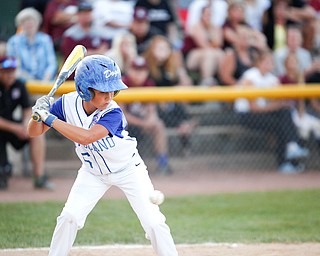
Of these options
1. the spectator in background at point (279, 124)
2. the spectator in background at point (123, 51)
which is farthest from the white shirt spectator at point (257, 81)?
the spectator in background at point (123, 51)

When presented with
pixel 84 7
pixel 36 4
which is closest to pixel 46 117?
pixel 84 7

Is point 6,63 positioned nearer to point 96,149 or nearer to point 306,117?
point 96,149

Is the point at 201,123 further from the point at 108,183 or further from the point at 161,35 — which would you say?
the point at 108,183

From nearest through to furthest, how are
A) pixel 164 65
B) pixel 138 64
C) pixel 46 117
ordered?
pixel 46 117, pixel 138 64, pixel 164 65

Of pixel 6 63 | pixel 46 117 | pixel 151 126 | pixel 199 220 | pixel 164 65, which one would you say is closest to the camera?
pixel 46 117

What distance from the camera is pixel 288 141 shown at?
10438mm

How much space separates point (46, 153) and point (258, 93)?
3.03 m

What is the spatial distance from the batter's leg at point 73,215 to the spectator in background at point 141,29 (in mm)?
6130

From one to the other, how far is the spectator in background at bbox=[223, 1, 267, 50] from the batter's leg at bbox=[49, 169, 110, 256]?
22.6ft

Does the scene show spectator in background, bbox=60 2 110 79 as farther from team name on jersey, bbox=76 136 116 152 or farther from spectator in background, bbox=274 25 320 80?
team name on jersey, bbox=76 136 116 152

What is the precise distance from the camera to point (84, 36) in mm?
10602

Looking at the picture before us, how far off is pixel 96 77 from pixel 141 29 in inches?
253

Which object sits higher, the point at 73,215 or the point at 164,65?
the point at 73,215

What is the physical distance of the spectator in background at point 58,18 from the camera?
1097cm
